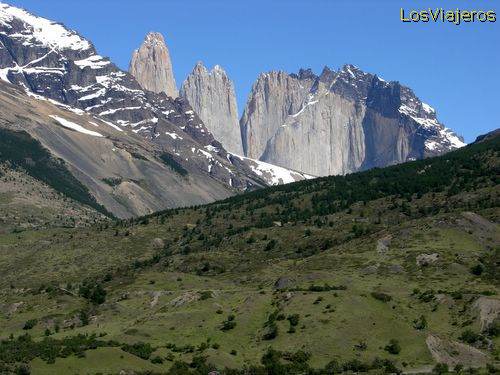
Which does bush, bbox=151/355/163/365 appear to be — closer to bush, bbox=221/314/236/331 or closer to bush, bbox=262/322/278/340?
bush, bbox=221/314/236/331

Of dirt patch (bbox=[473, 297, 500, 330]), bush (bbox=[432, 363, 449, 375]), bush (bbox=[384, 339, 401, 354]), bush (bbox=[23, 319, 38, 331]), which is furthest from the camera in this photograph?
Result: bush (bbox=[23, 319, 38, 331])

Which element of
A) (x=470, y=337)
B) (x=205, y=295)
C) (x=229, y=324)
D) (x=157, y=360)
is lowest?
(x=157, y=360)

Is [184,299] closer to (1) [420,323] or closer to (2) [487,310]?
(1) [420,323]

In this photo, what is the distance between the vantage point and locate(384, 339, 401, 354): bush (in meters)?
139

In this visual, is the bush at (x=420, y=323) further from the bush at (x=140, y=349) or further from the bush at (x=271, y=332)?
the bush at (x=140, y=349)

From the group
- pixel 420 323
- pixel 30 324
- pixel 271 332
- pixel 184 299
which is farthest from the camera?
pixel 30 324

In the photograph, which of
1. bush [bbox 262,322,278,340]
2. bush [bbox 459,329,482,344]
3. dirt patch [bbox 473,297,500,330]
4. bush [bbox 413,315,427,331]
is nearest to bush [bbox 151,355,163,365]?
bush [bbox 262,322,278,340]

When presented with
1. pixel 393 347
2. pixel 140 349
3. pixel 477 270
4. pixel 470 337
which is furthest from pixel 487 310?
pixel 140 349

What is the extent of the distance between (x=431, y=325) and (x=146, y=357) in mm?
48513

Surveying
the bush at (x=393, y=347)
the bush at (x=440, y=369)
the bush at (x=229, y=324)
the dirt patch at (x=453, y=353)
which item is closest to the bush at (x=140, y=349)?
the bush at (x=229, y=324)

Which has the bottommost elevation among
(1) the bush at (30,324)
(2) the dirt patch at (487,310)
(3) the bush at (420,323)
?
(1) the bush at (30,324)

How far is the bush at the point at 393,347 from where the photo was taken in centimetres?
13925

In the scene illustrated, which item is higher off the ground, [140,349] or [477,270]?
[477,270]

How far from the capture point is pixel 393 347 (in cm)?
13988
